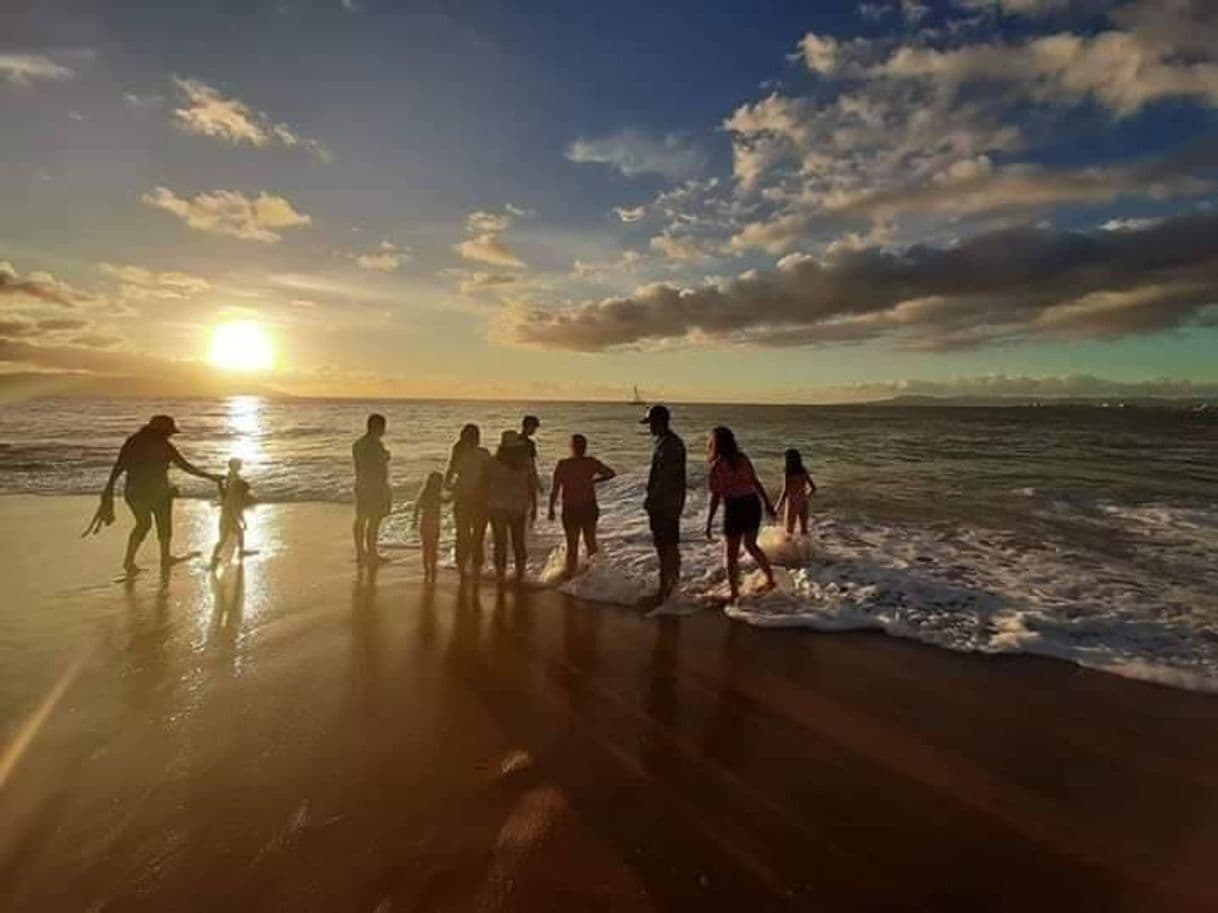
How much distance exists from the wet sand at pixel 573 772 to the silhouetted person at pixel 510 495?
6.43ft

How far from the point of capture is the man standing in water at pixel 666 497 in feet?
26.1

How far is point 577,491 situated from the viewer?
8695 millimetres

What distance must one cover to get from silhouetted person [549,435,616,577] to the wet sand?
6.54ft

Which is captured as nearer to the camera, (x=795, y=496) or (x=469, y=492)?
(x=469, y=492)

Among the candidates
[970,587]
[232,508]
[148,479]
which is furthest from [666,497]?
[148,479]

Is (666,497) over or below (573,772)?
over

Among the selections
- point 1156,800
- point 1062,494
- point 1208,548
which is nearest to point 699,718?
point 1156,800

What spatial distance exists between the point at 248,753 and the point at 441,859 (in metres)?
1.72

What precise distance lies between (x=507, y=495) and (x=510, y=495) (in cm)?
4

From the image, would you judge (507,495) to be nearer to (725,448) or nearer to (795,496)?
(725,448)

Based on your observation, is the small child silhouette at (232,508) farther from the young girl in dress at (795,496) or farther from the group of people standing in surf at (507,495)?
the young girl in dress at (795,496)

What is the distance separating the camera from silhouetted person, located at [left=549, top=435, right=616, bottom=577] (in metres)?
8.66

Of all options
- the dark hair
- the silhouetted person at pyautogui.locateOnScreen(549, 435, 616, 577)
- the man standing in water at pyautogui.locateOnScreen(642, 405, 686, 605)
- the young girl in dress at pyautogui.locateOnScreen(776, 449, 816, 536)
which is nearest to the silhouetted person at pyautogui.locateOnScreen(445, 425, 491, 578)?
the silhouetted person at pyautogui.locateOnScreen(549, 435, 616, 577)

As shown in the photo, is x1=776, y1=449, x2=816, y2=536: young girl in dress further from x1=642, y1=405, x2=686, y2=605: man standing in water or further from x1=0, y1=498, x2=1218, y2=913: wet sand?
x1=0, y1=498, x2=1218, y2=913: wet sand
